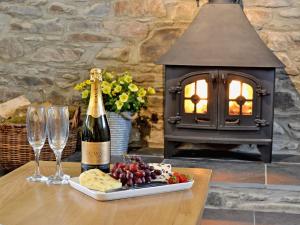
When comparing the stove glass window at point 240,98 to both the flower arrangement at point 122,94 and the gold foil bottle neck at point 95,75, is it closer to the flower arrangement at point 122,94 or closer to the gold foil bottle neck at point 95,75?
the flower arrangement at point 122,94

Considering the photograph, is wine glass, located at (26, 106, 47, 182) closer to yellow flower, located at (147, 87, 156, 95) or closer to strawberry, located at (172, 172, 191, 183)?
strawberry, located at (172, 172, 191, 183)

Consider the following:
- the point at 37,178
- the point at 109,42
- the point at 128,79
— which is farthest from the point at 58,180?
the point at 109,42

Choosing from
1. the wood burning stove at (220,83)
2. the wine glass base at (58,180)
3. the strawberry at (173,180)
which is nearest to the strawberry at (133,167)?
the strawberry at (173,180)

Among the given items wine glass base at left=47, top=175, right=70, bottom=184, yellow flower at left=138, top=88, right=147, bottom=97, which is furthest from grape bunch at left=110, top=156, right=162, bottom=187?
yellow flower at left=138, top=88, right=147, bottom=97

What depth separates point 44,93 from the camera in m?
3.79

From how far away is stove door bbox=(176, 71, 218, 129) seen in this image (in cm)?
310

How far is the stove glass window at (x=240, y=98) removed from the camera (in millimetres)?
3094

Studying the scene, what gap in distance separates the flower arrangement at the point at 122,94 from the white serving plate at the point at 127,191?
62.6 inches

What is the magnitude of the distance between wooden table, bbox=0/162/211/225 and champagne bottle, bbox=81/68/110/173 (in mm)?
123

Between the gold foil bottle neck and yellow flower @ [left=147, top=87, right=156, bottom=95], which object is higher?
the gold foil bottle neck

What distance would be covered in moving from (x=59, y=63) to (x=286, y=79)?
1596 millimetres

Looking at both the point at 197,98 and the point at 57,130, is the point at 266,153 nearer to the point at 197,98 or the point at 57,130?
the point at 197,98

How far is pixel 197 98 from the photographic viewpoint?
3.13 metres

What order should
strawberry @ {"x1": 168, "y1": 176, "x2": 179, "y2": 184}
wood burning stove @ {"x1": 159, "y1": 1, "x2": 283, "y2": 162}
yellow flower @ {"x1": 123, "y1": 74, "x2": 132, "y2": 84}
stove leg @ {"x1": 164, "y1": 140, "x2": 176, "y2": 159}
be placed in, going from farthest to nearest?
yellow flower @ {"x1": 123, "y1": 74, "x2": 132, "y2": 84} < stove leg @ {"x1": 164, "y1": 140, "x2": 176, "y2": 159} < wood burning stove @ {"x1": 159, "y1": 1, "x2": 283, "y2": 162} < strawberry @ {"x1": 168, "y1": 176, "x2": 179, "y2": 184}
